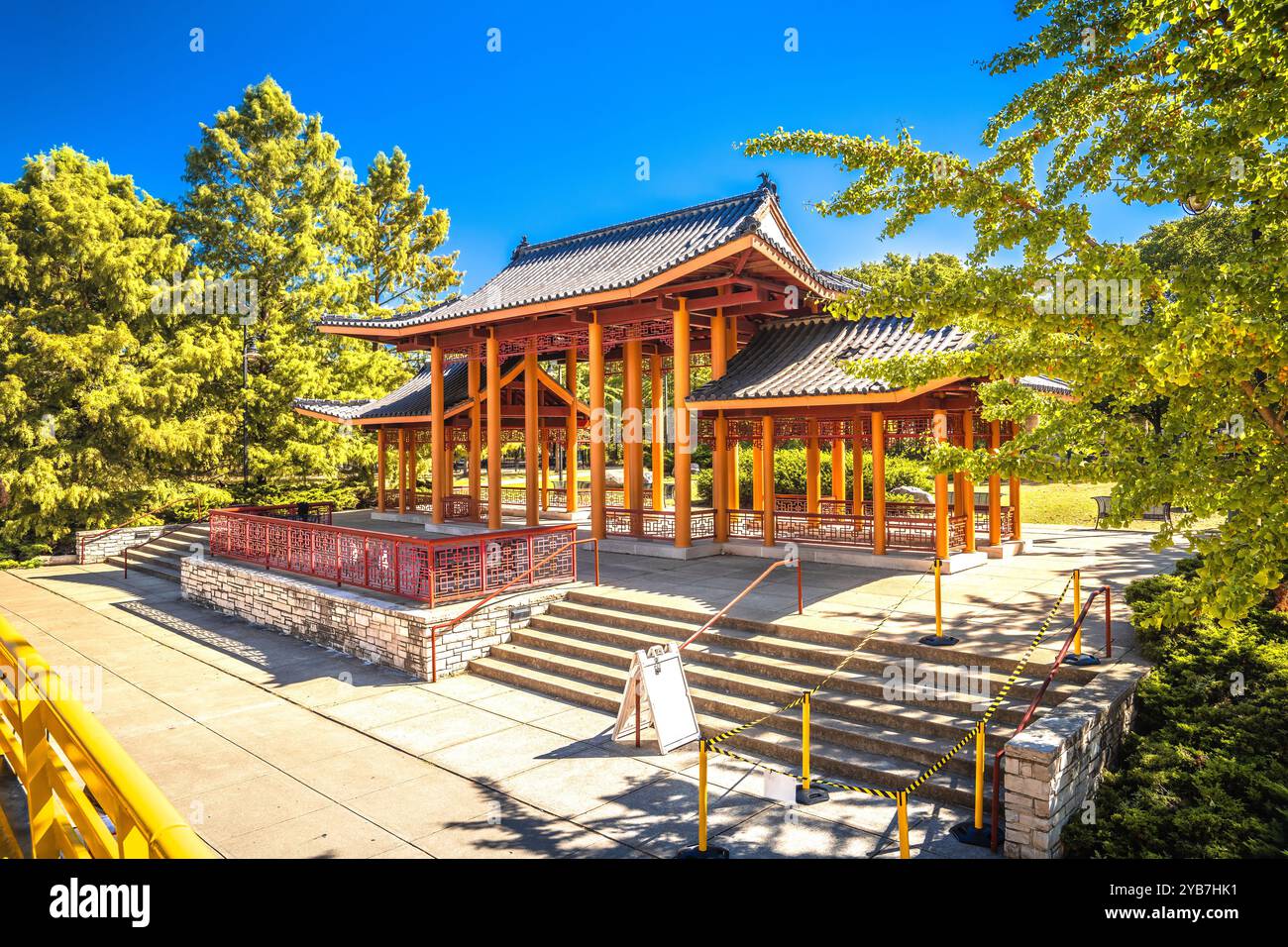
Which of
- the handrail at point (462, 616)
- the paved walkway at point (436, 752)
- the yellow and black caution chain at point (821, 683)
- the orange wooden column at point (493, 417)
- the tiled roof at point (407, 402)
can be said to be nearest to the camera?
the paved walkway at point (436, 752)

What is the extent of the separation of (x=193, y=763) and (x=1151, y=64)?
39.0 ft

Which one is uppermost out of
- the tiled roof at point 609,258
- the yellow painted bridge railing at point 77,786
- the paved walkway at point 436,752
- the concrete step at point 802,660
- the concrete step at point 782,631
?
the tiled roof at point 609,258

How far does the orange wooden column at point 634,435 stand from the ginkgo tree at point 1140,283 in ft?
33.1

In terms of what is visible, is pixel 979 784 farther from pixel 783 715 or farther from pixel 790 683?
pixel 790 683

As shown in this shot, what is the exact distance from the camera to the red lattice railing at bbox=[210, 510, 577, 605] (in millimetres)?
12539

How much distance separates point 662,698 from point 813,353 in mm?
9828

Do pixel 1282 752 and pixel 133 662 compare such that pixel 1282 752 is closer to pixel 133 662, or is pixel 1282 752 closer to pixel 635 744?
pixel 635 744

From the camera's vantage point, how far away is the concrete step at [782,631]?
8766 millimetres

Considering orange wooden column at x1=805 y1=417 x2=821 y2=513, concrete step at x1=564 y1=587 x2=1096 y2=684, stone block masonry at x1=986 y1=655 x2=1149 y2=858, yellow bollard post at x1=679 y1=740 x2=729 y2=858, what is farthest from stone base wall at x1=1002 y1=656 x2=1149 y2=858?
orange wooden column at x1=805 y1=417 x2=821 y2=513

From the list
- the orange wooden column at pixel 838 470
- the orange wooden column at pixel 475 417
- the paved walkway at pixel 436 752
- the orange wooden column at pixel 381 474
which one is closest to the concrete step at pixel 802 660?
the paved walkway at pixel 436 752

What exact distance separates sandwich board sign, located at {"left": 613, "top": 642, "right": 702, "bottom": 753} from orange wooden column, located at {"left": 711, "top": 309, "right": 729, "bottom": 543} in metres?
8.30

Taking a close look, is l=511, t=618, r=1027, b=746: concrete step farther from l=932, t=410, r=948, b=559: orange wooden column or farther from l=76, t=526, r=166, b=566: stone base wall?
l=76, t=526, r=166, b=566: stone base wall

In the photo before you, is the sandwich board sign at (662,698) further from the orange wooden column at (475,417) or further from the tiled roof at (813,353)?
the orange wooden column at (475,417)
